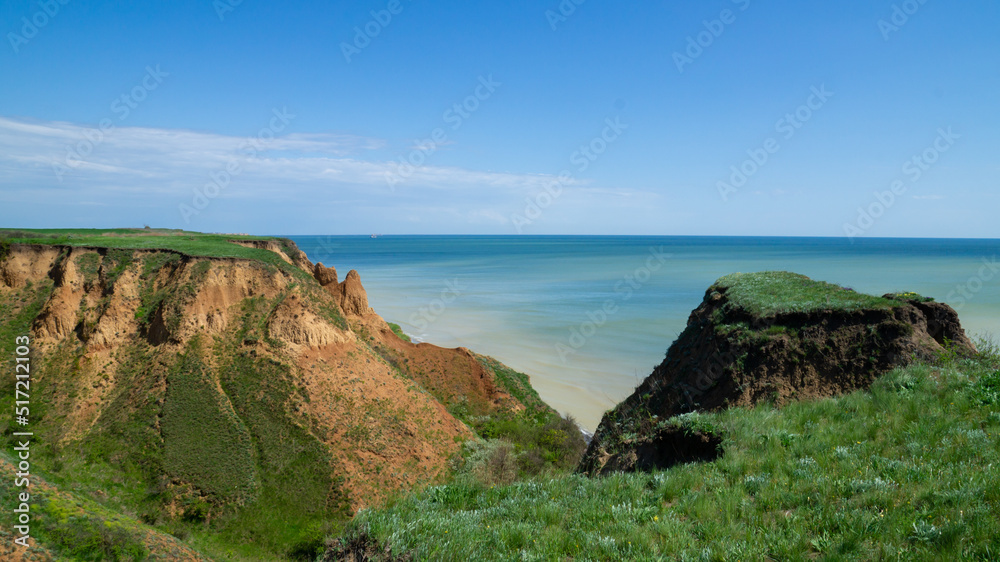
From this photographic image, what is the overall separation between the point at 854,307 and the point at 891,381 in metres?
3.55

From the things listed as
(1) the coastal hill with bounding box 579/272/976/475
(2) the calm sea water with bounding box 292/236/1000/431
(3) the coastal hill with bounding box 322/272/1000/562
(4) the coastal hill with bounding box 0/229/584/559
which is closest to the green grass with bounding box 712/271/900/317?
(1) the coastal hill with bounding box 579/272/976/475

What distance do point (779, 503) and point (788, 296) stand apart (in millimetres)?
10924

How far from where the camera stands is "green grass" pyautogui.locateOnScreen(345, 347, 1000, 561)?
18.7 feet

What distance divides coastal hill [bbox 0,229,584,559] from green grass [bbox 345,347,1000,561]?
15102mm

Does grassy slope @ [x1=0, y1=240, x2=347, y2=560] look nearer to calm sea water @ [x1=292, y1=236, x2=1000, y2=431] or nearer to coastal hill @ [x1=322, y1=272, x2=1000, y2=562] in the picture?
coastal hill @ [x1=322, y1=272, x2=1000, y2=562]

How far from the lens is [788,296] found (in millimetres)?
15961

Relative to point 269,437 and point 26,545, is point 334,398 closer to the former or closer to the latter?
point 269,437

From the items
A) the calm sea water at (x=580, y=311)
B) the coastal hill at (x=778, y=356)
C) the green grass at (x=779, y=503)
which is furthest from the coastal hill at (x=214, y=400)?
the green grass at (x=779, y=503)

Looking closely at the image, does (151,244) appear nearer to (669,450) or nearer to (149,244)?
(149,244)

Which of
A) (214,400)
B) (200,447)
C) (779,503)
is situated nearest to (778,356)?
(779,503)

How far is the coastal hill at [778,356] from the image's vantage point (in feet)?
40.4

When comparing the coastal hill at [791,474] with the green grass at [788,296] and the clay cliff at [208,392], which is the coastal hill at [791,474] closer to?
the green grass at [788,296]

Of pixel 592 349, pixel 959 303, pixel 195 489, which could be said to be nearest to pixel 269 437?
pixel 195 489

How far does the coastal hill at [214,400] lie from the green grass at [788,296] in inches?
553
